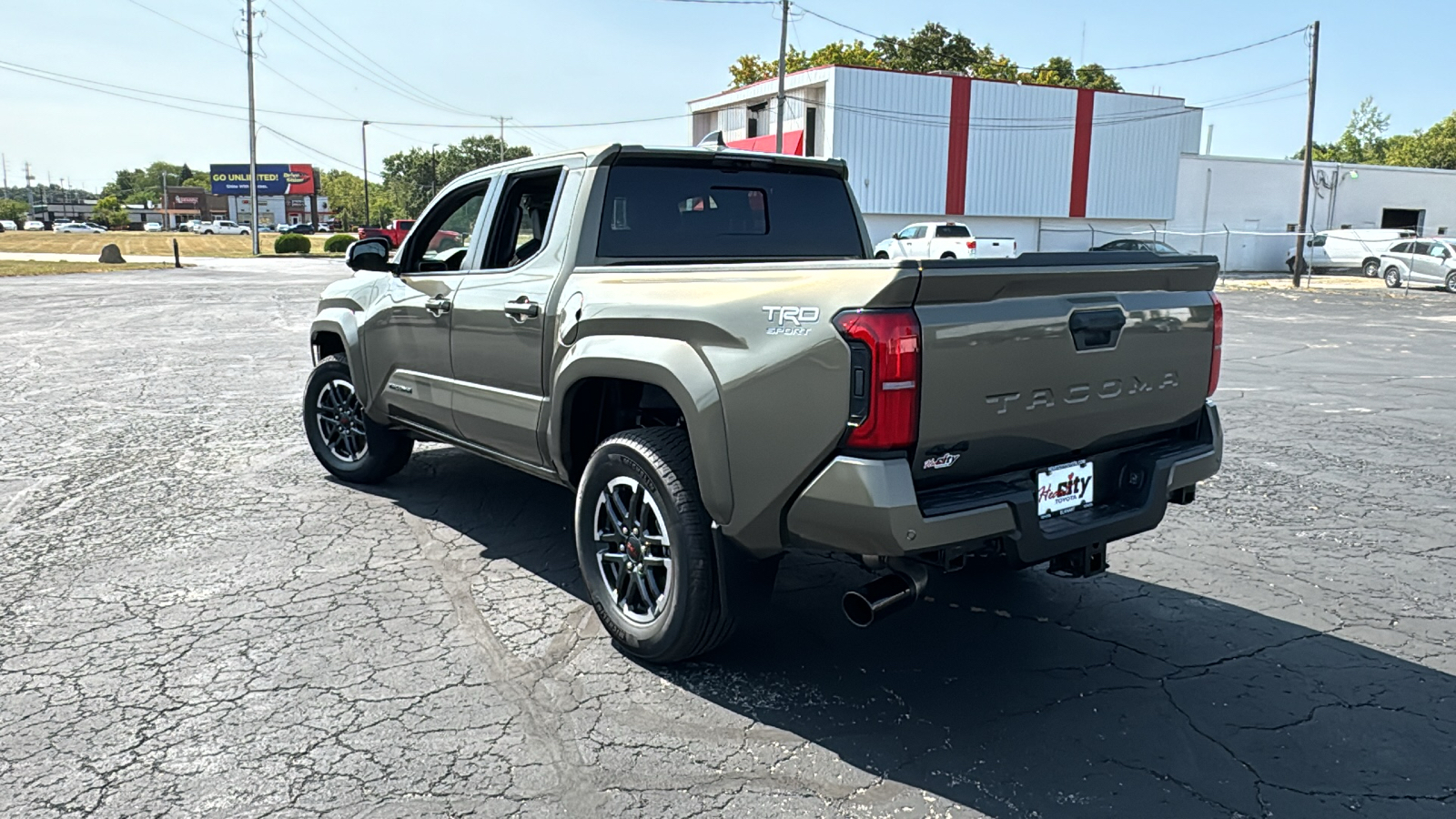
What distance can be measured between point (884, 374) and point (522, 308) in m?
2.07

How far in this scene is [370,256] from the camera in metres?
5.66

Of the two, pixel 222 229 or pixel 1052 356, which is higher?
pixel 222 229

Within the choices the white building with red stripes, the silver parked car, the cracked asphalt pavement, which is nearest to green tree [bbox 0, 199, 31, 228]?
the white building with red stripes

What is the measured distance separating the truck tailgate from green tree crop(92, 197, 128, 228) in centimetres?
17559

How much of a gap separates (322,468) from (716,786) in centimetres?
480

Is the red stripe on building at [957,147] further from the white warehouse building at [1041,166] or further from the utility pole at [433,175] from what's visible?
the utility pole at [433,175]

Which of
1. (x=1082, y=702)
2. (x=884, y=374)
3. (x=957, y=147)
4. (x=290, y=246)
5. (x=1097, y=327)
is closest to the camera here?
(x=884, y=374)

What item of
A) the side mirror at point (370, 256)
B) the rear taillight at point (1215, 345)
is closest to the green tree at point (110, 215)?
the side mirror at point (370, 256)

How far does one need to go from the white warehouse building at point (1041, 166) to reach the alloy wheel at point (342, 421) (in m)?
33.5

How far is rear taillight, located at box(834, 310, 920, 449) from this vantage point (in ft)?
9.86

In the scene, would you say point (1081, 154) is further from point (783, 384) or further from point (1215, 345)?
point (783, 384)

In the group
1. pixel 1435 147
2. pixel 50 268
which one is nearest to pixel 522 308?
pixel 50 268

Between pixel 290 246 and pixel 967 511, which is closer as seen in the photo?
pixel 967 511

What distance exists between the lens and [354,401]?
642cm
